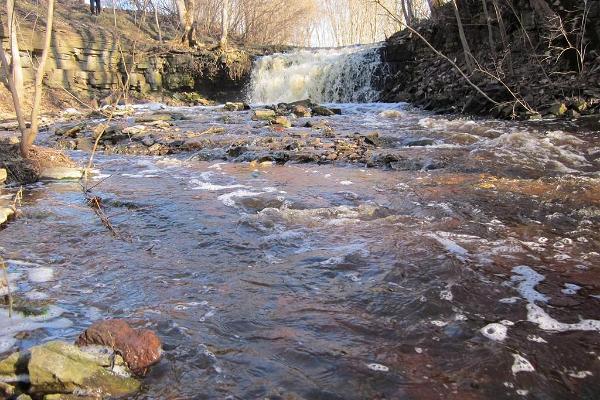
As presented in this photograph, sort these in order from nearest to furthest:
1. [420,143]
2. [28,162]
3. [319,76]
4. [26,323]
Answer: [26,323] → [28,162] → [420,143] → [319,76]

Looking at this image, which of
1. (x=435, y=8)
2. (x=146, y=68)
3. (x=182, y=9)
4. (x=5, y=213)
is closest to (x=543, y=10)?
(x=435, y=8)

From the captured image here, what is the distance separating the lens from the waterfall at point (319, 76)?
18.4 metres

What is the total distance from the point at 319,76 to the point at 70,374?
721 inches

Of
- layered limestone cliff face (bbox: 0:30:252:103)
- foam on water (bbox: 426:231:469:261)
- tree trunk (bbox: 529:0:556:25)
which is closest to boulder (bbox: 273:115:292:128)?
tree trunk (bbox: 529:0:556:25)

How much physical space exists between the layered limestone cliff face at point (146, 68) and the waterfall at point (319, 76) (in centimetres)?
119

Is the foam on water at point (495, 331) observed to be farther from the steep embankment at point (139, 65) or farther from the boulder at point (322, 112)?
the steep embankment at point (139, 65)

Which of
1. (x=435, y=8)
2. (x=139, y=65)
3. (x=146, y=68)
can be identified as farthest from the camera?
(x=146, y=68)

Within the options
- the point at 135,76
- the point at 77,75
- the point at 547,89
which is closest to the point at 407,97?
the point at 547,89

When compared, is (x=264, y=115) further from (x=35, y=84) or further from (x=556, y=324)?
(x=556, y=324)

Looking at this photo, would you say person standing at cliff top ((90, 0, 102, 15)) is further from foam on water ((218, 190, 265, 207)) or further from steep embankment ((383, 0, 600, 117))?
foam on water ((218, 190, 265, 207))

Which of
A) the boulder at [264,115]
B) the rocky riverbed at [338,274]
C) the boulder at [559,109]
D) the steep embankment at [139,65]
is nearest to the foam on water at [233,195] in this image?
the rocky riverbed at [338,274]

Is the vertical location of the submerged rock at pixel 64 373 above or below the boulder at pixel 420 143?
below

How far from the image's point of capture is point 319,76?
19375mm

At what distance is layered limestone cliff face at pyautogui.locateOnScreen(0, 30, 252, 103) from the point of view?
20.0 metres
